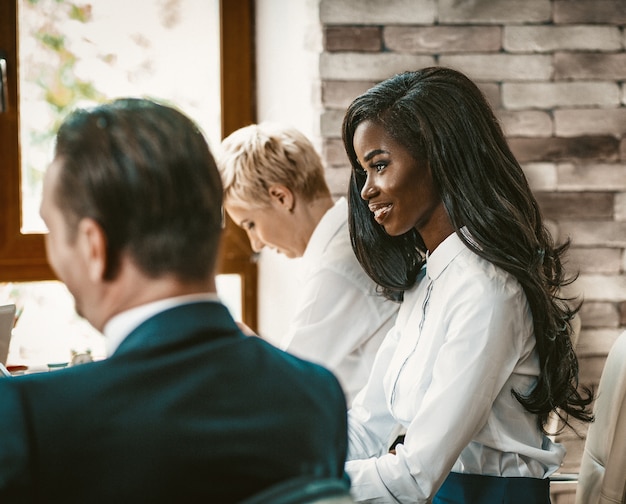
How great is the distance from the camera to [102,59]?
9.59ft

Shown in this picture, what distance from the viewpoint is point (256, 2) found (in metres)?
3.03

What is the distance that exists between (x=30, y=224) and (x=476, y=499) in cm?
191

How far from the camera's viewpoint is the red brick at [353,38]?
2.36 metres

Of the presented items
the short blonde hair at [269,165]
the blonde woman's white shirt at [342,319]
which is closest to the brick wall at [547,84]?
the short blonde hair at [269,165]

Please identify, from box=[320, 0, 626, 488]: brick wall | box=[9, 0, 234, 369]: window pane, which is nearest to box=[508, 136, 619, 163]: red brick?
box=[320, 0, 626, 488]: brick wall

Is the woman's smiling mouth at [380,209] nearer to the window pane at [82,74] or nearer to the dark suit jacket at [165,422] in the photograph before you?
the dark suit jacket at [165,422]

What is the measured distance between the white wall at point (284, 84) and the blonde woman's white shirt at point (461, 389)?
3.14ft

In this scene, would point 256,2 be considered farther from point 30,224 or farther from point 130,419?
point 130,419

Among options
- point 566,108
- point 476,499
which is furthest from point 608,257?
point 476,499

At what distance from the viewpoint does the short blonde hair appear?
227cm

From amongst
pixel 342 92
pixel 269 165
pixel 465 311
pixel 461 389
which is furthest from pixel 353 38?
pixel 461 389

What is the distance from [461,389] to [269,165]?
1.01 meters

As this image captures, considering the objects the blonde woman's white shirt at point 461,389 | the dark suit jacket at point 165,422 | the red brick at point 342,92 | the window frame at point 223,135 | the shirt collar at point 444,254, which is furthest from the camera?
the window frame at point 223,135

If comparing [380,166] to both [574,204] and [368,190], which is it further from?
[574,204]
